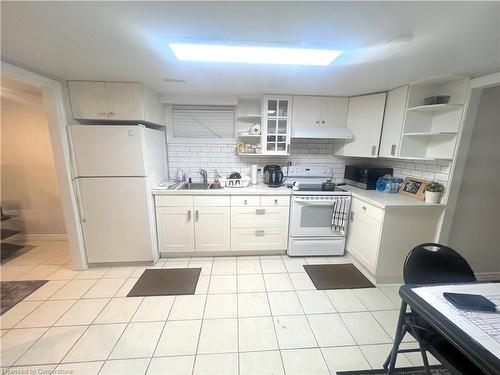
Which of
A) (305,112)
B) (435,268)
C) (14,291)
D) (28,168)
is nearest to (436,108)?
(305,112)

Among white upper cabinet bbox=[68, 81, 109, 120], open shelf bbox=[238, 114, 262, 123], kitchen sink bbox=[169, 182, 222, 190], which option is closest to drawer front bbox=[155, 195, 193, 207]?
kitchen sink bbox=[169, 182, 222, 190]

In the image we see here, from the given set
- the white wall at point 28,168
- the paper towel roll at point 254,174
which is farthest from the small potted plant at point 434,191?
the white wall at point 28,168

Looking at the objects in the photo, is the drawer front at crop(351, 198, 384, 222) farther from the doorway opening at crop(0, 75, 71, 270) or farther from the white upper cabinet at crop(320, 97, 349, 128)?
the doorway opening at crop(0, 75, 71, 270)

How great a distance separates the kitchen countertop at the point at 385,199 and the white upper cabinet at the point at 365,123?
0.49m

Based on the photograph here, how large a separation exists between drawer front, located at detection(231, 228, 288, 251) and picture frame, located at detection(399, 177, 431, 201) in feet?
5.18

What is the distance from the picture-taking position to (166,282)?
7.74 ft

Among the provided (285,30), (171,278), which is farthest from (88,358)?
(285,30)

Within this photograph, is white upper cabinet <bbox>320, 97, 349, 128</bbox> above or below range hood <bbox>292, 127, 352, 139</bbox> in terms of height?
above

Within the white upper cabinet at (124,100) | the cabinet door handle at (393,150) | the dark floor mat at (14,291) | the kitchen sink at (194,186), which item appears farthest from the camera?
the kitchen sink at (194,186)

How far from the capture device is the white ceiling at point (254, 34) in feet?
3.27

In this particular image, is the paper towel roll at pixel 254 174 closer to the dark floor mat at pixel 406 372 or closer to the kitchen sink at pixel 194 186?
the kitchen sink at pixel 194 186

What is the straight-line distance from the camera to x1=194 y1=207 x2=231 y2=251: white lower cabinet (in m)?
2.74

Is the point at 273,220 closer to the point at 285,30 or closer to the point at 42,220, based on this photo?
the point at 285,30

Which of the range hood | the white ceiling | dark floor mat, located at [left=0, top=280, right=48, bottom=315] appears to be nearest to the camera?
the white ceiling
